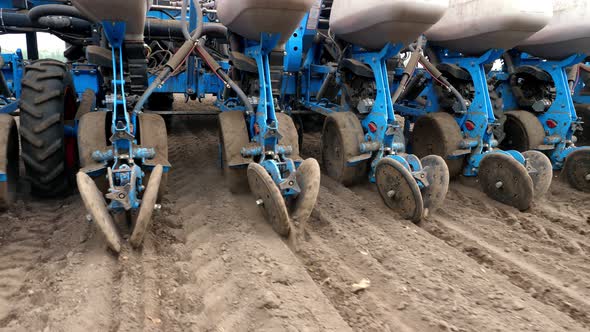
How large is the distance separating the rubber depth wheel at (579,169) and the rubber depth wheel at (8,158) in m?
5.05

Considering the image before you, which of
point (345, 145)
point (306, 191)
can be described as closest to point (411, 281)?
point (306, 191)

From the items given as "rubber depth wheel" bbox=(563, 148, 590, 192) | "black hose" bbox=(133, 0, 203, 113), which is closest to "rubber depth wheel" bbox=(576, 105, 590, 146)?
"rubber depth wheel" bbox=(563, 148, 590, 192)

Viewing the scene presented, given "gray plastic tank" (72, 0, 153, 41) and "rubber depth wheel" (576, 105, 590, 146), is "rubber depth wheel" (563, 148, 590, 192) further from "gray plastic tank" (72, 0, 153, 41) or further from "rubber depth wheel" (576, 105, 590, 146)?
"gray plastic tank" (72, 0, 153, 41)

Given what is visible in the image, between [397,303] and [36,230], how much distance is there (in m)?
2.42

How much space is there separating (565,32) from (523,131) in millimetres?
1143

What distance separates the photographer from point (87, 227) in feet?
9.36

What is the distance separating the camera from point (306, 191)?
2.82 metres

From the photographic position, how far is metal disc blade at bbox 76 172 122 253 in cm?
235

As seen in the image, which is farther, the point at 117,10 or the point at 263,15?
the point at 263,15

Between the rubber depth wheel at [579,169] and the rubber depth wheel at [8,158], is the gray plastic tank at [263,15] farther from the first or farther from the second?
the rubber depth wheel at [579,169]

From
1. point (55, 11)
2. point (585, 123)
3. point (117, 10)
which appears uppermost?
point (117, 10)

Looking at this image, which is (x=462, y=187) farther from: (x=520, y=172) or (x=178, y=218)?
(x=178, y=218)

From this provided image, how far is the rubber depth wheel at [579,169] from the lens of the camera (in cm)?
430

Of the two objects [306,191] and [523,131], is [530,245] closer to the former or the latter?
[306,191]
